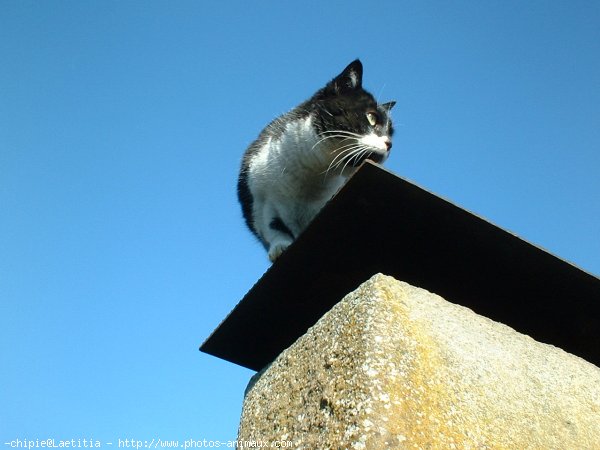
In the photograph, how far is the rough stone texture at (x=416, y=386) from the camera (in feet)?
5.56

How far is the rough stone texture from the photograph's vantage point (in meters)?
1.69

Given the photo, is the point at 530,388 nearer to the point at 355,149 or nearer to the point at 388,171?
the point at 388,171

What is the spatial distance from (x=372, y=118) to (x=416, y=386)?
3.09 meters

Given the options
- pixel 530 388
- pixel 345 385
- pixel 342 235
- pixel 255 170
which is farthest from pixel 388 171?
pixel 255 170

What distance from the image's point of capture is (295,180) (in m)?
4.08

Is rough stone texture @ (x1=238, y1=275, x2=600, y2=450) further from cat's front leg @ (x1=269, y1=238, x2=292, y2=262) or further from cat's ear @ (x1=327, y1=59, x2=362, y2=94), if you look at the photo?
cat's ear @ (x1=327, y1=59, x2=362, y2=94)

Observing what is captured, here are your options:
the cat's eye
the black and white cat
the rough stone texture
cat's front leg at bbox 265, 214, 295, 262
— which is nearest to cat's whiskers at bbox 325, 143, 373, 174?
the black and white cat

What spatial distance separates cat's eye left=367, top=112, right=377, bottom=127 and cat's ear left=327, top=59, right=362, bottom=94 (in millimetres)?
463

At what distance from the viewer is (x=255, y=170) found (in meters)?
4.34

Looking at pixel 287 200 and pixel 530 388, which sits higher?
pixel 287 200

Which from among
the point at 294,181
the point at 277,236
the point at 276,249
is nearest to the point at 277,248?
the point at 276,249

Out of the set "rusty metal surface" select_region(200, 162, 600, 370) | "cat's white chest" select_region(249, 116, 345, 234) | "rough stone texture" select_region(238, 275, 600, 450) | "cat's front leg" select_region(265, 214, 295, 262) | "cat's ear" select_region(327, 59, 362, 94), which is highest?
"cat's ear" select_region(327, 59, 362, 94)

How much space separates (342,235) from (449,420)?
0.82m

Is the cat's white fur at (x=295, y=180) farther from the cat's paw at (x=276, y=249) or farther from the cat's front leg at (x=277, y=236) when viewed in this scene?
the cat's paw at (x=276, y=249)
